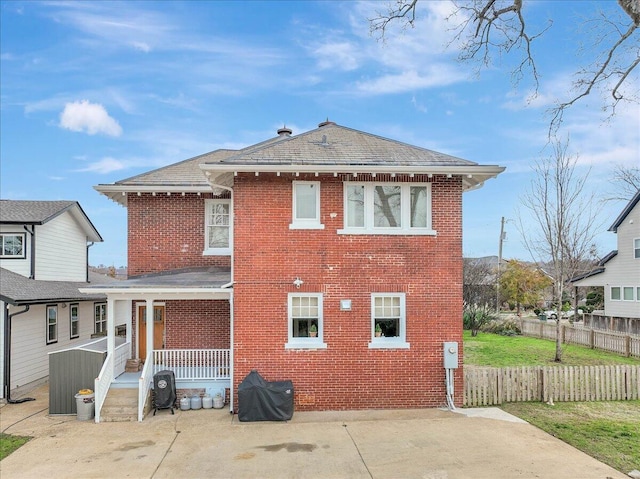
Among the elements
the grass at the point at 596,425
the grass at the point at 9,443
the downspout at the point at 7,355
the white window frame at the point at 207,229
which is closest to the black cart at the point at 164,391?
the grass at the point at 9,443

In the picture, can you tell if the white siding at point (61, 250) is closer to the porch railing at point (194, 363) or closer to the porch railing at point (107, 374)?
the porch railing at point (107, 374)

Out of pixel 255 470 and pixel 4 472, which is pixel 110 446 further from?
pixel 255 470

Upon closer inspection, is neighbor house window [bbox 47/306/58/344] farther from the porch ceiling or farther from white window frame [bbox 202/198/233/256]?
white window frame [bbox 202/198/233/256]

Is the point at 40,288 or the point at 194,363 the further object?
the point at 40,288

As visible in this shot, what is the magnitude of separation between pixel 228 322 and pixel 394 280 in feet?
17.6

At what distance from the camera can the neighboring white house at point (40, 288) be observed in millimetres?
14352

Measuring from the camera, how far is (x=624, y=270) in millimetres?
28719

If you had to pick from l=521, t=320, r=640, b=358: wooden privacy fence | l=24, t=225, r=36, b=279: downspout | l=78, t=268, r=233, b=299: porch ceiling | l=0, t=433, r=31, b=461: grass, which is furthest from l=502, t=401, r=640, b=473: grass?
l=24, t=225, r=36, b=279: downspout

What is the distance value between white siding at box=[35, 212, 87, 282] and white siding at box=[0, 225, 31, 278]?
39cm

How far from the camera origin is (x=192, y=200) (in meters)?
14.9

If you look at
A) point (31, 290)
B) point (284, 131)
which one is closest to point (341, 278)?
point (284, 131)

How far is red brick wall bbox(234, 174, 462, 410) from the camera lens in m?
11.9

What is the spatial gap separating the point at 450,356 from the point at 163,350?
7.80 meters

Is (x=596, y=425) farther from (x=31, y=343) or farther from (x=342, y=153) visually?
(x=31, y=343)
